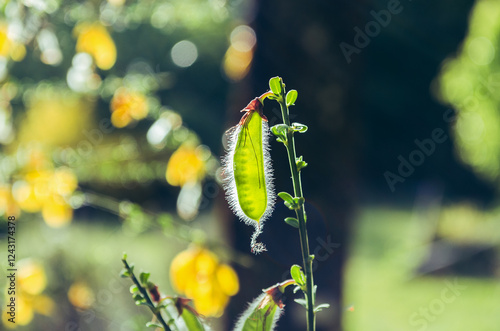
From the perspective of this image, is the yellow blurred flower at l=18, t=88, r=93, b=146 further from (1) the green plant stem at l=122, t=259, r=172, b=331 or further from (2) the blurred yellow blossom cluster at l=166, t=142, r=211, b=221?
(1) the green plant stem at l=122, t=259, r=172, b=331

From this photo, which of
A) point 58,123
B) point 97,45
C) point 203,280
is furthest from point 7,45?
point 58,123

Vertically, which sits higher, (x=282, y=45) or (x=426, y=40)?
(x=426, y=40)

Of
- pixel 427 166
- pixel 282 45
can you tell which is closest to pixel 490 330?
pixel 282 45

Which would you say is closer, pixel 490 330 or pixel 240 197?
pixel 240 197

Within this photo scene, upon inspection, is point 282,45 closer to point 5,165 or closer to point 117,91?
point 117,91

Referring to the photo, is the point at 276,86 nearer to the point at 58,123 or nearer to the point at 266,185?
the point at 266,185

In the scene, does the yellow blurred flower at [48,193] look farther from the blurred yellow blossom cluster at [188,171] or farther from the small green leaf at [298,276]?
the small green leaf at [298,276]

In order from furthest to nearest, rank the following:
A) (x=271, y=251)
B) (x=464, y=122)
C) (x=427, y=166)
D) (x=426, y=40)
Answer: (x=427, y=166) → (x=426, y=40) → (x=464, y=122) → (x=271, y=251)
